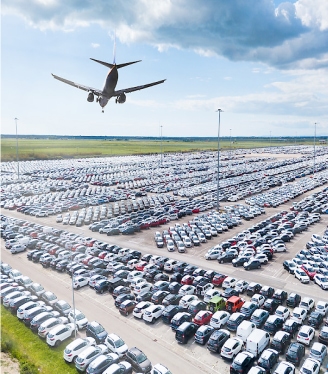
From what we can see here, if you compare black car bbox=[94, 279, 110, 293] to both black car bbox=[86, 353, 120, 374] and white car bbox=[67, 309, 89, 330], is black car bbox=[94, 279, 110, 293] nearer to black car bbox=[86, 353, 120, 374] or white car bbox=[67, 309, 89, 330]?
white car bbox=[67, 309, 89, 330]

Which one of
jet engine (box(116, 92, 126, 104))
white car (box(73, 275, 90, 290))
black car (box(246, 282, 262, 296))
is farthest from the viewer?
white car (box(73, 275, 90, 290))

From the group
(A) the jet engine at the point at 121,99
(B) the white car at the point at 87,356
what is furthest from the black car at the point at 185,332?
(A) the jet engine at the point at 121,99

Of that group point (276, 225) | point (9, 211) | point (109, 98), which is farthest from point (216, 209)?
point (109, 98)

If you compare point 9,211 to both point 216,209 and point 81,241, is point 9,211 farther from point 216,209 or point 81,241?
point 216,209

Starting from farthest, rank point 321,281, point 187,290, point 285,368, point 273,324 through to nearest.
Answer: point 321,281 → point 187,290 → point 273,324 → point 285,368

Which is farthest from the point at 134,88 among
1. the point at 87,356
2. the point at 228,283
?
the point at 228,283

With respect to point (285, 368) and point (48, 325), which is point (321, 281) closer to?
point (285, 368)

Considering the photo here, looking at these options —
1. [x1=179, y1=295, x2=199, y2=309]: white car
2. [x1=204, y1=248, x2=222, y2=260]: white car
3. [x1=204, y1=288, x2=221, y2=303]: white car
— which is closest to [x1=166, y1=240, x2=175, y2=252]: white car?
[x1=204, y1=248, x2=222, y2=260]: white car

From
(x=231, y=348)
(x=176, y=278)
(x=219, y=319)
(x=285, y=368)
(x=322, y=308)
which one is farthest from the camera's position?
(x=176, y=278)
